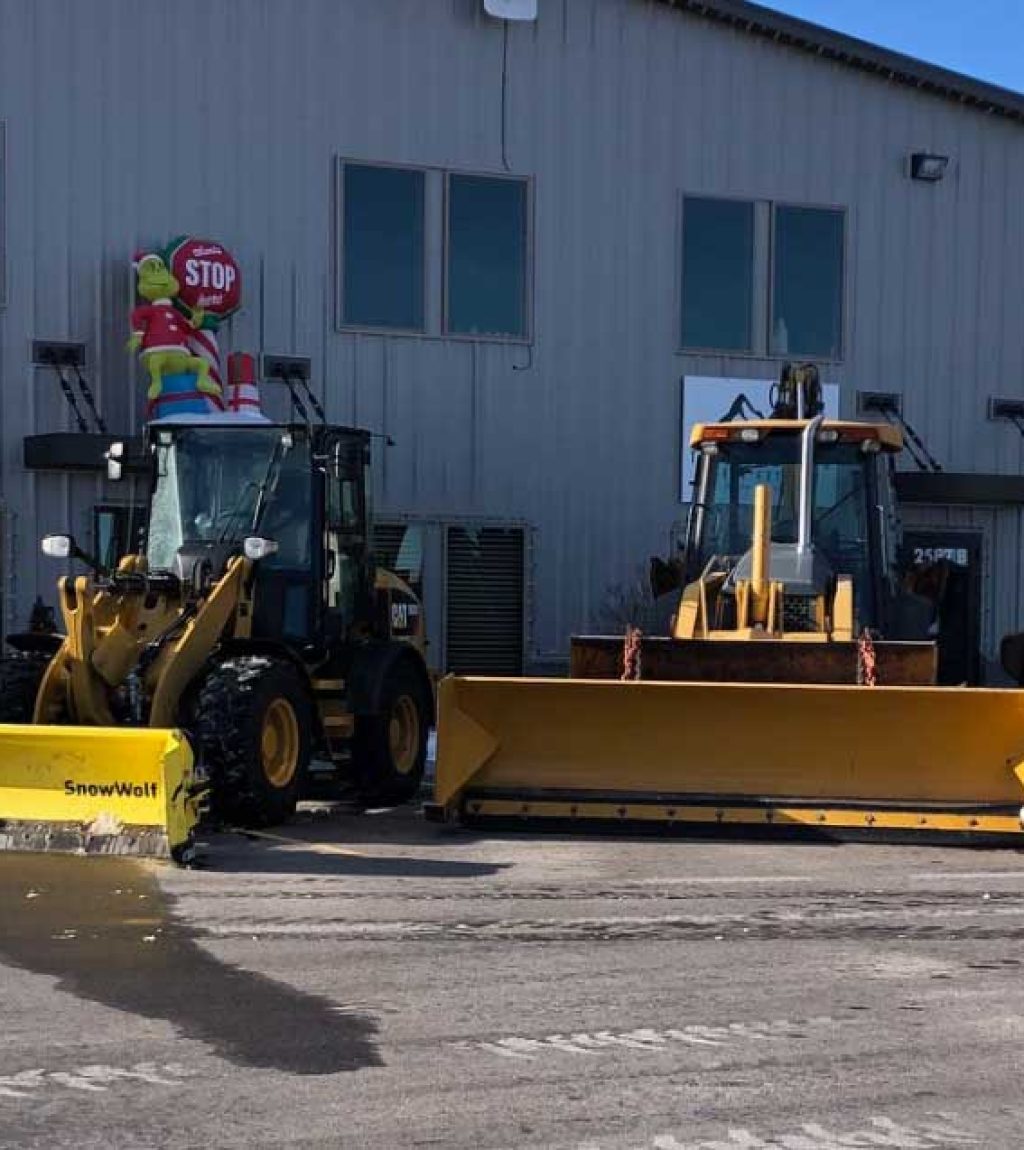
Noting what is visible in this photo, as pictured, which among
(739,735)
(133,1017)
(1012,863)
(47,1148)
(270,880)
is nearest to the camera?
(47,1148)

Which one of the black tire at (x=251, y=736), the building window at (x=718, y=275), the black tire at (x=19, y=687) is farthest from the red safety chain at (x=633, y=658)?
the building window at (x=718, y=275)

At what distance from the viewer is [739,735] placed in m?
9.99

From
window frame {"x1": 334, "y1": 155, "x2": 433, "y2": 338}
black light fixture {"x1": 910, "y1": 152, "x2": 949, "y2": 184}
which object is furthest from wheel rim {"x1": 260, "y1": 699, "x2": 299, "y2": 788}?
black light fixture {"x1": 910, "y1": 152, "x2": 949, "y2": 184}

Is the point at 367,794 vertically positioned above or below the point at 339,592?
below

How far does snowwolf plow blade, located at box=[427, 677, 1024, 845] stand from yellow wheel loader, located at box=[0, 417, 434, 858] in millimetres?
1209

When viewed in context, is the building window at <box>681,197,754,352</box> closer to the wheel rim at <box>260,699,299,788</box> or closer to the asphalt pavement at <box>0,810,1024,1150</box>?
the wheel rim at <box>260,699,299,788</box>

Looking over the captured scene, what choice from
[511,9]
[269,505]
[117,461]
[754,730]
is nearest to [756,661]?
[754,730]

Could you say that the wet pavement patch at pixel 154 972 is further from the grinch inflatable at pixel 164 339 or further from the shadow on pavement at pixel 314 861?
the grinch inflatable at pixel 164 339

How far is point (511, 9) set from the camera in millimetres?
17672

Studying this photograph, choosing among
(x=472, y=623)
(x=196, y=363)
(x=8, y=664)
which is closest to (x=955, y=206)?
(x=472, y=623)

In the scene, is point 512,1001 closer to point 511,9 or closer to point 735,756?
point 735,756

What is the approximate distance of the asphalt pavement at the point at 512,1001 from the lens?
470 centimetres

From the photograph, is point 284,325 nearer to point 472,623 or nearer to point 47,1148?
point 472,623

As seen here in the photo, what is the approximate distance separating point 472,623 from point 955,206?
8059 millimetres
